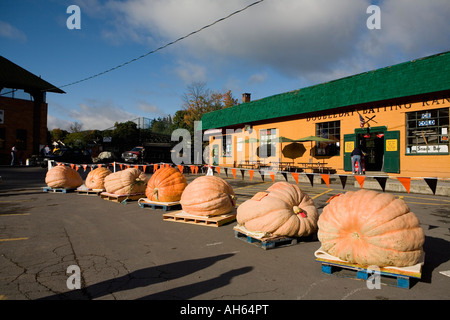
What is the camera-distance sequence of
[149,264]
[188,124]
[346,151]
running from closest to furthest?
[149,264] < [346,151] < [188,124]

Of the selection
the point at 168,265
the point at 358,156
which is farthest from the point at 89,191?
the point at 358,156

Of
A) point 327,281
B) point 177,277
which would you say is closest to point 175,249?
point 177,277

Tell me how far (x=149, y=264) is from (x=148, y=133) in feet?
170

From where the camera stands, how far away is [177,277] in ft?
12.5

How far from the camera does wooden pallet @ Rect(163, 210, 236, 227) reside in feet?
22.0

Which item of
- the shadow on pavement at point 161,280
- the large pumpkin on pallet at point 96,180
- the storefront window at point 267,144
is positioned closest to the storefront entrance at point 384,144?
the storefront window at point 267,144

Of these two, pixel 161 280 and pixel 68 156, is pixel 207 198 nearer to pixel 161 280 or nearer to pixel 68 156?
pixel 161 280

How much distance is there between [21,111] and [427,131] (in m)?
42.2

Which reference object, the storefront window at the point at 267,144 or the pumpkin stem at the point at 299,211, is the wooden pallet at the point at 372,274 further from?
the storefront window at the point at 267,144

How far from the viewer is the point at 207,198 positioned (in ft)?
22.5

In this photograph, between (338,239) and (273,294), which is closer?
(273,294)

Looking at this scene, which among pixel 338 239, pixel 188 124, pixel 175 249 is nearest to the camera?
pixel 338 239
